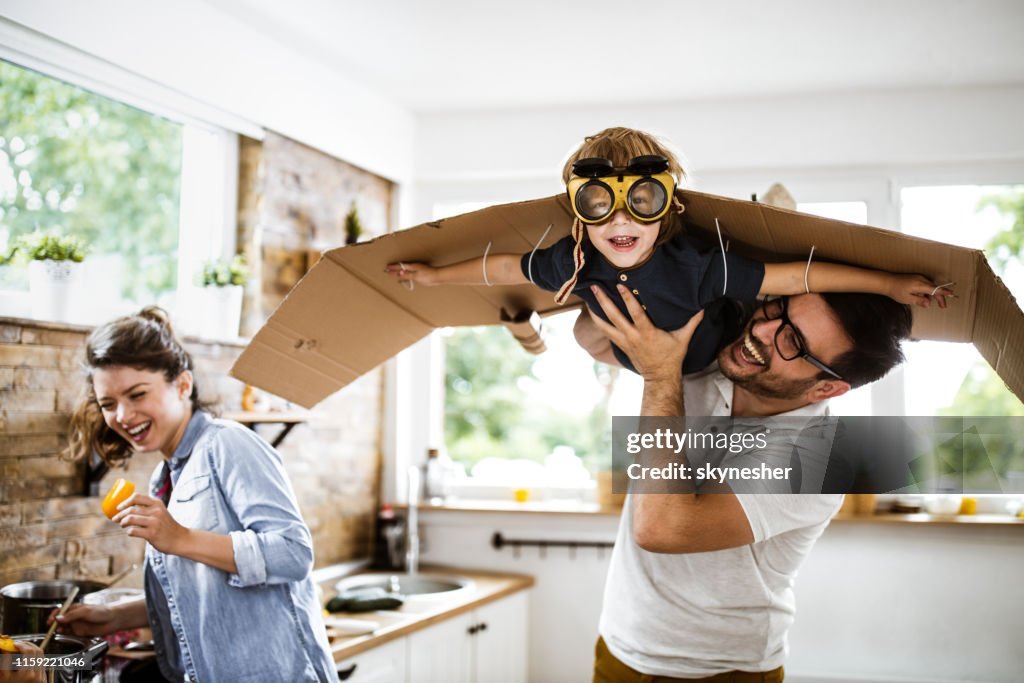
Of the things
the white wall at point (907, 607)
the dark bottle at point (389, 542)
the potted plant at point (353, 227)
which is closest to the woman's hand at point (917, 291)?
the white wall at point (907, 607)

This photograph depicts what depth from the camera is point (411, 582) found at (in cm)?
348

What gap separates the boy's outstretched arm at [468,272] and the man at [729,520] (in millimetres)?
163

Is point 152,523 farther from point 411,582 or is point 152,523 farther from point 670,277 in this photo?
point 411,582

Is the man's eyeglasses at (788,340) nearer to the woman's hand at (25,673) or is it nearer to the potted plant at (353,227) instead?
the woman's hand at (25,673)

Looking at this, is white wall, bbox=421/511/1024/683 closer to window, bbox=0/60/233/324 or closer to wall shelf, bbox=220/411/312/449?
wall shelf, bbox=220/411/312/449

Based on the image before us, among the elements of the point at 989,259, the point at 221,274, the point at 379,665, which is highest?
the point at 989,259

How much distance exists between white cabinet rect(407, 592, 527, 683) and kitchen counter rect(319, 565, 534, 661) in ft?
0.12

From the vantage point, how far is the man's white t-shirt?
1580 millimetres

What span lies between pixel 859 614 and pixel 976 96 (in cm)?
202

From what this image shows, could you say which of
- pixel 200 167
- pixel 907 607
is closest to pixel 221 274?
pixel 200 167

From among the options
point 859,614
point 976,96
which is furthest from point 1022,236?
point 859,614

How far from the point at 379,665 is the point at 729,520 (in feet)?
4.64

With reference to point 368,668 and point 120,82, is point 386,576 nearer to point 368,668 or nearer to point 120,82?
point 368,668

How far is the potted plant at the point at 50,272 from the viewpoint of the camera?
2.21 meters
